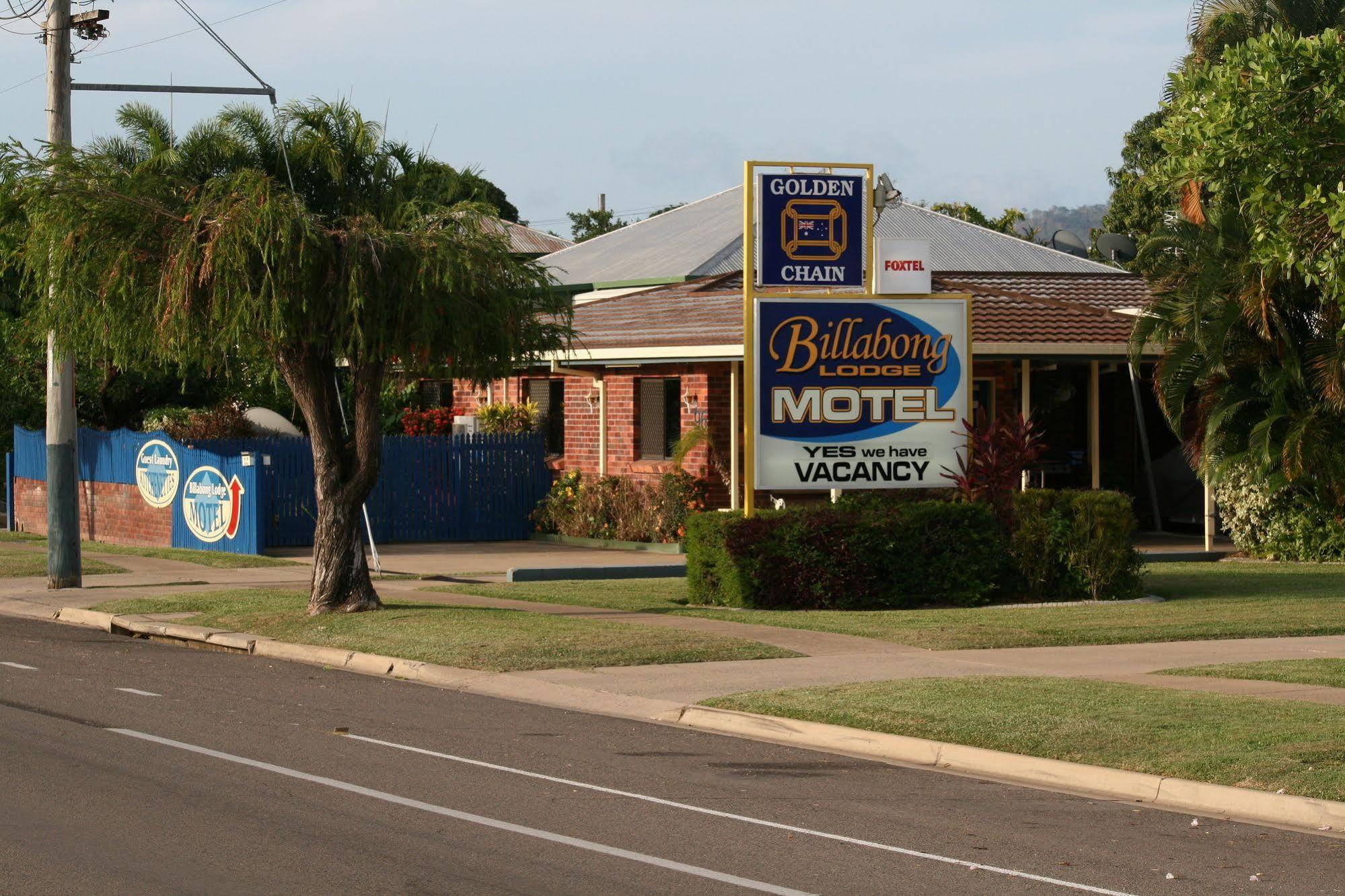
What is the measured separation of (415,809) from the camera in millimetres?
8742

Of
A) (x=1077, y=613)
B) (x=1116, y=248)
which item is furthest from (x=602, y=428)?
(x=1116, y=248)

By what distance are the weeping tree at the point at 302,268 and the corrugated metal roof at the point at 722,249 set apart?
1351 centimetres

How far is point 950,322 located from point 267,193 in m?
8.10

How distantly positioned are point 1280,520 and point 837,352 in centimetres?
825

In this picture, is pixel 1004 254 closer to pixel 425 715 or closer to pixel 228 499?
pixel 228 499

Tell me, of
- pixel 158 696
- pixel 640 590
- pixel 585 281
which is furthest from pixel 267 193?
pixel 585 281

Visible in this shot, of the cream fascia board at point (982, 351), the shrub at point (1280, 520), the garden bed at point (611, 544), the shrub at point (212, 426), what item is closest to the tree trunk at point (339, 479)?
the cream fascia board at point (982, 351)

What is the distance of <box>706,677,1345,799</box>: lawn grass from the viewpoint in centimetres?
970

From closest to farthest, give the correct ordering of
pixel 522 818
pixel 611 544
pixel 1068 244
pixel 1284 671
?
pixel 522 818 < pixel 1284 671 < pixel 611 544 < pixel 1068 244

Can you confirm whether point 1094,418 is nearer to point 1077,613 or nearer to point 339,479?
point 1077,613

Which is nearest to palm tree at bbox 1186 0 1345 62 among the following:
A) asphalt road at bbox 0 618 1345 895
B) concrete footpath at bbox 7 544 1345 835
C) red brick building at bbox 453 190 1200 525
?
red brick building at bbox 453 190 1200 525

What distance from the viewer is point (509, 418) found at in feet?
95.0

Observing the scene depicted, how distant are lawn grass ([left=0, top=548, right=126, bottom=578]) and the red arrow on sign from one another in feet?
6.99

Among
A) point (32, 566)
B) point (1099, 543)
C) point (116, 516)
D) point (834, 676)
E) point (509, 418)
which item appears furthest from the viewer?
point (509, 418)
